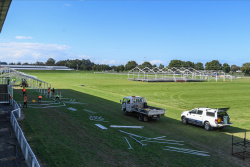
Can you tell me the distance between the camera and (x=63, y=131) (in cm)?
1709

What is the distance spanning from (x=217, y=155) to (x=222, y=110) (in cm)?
651

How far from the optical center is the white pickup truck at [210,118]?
1881 cm

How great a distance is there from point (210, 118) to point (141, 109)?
6.47 m

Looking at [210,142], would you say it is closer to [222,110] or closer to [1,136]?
[222,110]

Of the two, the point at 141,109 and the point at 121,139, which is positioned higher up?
the point at 141,109

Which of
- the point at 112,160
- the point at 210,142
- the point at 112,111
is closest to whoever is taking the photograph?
the point at 112,160

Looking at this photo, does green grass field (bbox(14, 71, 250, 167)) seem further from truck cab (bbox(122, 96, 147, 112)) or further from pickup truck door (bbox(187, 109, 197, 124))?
truck cab (bbox(122, 96, 147, 112))

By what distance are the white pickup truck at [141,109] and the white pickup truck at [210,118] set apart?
2995 mm

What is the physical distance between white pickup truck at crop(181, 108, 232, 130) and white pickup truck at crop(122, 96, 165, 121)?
2.99m

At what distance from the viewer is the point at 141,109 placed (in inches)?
872

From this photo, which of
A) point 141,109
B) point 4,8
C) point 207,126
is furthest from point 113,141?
point 4,8

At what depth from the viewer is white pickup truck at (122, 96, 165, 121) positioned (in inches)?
841

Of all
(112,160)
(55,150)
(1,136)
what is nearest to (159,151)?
(112,160)

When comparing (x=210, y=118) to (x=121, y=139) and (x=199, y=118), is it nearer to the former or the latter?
(x=199, y=118)
